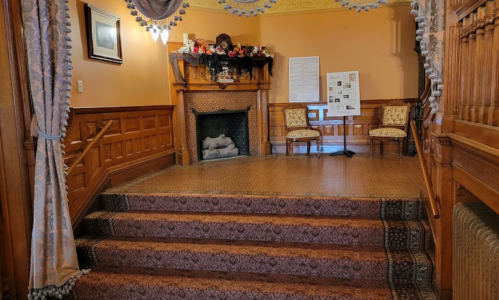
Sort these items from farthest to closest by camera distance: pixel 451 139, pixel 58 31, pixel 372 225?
pixel 372 225 → pixel 58 31 → pixel 451 139

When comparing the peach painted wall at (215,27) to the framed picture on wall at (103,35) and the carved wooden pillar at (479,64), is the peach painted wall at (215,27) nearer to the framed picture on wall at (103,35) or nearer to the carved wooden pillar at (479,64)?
the framed picture on wall at (103,35)

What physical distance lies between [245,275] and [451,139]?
181 centimetres

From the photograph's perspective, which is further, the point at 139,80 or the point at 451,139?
the point at 139,80

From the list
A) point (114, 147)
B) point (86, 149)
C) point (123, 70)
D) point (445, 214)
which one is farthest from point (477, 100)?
point (123, 70)

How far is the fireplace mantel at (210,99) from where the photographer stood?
5.73 meters

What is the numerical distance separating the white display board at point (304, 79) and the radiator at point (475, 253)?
14.7 ft

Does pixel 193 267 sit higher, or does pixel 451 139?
pixel 451 139

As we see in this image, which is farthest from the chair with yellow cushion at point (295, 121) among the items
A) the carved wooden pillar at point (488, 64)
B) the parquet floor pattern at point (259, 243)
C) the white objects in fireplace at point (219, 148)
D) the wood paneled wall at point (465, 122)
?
the carved wooden pillar at point (488, 64)

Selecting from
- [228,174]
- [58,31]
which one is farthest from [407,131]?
[58,31]

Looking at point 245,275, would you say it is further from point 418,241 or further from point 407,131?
point 407,131

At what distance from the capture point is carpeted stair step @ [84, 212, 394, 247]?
9.99 ft

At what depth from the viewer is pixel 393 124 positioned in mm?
6043

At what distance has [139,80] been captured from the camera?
15.9 ft

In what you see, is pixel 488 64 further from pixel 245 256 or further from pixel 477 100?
pixel 245 256
